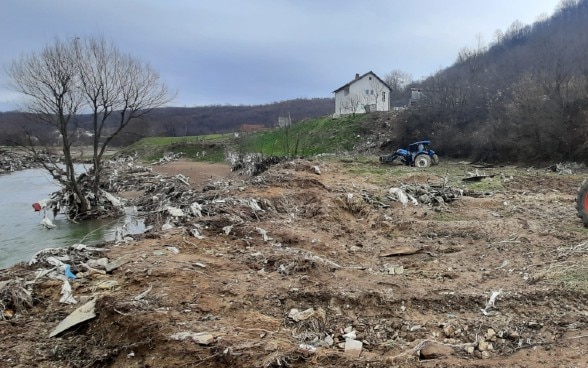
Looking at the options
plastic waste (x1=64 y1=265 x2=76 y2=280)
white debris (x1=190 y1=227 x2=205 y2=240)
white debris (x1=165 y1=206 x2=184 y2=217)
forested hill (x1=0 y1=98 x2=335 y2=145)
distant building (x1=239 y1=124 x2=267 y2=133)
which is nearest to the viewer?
plastic waste (x1=64 y1=265 x2=76 y2=280)

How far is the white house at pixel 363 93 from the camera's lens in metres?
46.4

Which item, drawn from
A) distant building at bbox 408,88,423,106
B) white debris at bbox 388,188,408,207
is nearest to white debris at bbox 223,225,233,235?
white debris at bbox 388,188,408,207

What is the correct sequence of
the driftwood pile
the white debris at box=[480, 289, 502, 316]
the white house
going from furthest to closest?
1. the white house
2. the driftwood pile
3. the white debris at box=[480, 289, 502, 316]

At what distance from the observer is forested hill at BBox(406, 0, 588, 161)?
20938 mm

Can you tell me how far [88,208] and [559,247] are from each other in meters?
14.2

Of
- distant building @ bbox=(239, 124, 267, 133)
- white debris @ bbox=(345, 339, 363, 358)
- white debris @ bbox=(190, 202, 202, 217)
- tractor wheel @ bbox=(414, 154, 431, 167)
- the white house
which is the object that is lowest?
white debris @ bbox=(345, 339, 363, 358)

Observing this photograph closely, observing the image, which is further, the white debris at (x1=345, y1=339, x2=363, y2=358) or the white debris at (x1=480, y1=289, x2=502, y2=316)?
the white debris at (x1=480, y1=289, x2=502, y2=316)

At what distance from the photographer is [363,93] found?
155ft

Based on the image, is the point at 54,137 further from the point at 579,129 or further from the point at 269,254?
the point at 579,129

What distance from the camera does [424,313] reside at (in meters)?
4.73

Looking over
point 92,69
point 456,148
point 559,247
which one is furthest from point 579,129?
point 92,69

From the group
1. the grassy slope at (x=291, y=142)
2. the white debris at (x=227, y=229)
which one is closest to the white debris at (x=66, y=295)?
the white debris at (x=227, y=229)

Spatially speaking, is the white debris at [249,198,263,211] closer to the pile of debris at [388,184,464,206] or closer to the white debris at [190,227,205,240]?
the white debris at [190,227,205,240]

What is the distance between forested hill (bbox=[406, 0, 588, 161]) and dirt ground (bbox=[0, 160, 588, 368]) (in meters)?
14.3
